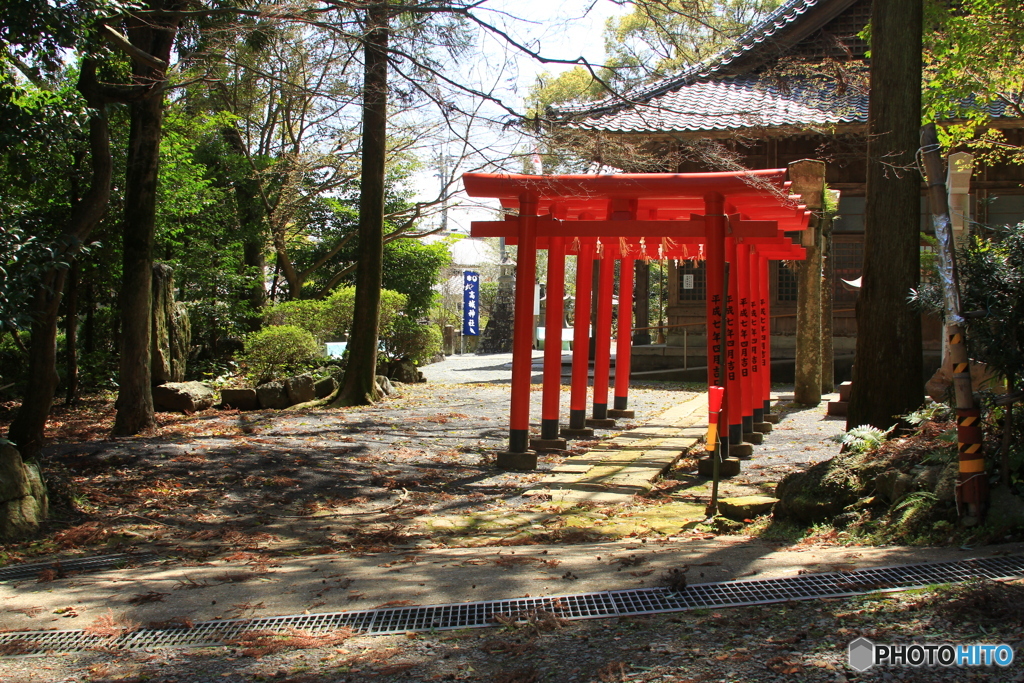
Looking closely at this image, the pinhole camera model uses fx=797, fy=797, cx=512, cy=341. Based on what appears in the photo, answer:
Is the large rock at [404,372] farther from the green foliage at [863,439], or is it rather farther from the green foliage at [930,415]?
the green foliage at [930,415]

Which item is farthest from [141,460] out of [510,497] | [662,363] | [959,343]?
[662,363]

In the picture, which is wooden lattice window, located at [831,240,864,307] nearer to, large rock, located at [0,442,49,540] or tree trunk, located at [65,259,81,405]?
tree trunk, located at [65,259,81,405]

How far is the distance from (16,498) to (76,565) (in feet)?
3.54

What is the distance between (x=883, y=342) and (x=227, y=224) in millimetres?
15848

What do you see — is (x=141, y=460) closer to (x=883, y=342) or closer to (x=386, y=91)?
(x=386, y=91)

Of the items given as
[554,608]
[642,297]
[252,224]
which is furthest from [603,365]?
[642,297]

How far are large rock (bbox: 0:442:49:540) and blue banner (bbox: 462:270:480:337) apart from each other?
81.8 ft

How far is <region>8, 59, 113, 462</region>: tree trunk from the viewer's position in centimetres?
715

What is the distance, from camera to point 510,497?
23.9 feet

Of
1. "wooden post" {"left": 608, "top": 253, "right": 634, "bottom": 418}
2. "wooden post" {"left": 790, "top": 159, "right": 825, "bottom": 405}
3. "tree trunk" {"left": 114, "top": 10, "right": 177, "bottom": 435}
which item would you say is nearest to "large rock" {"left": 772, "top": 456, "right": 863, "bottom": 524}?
"wooden post" {"left": 608, "top": 253, "right": 634, "bottom": 418}

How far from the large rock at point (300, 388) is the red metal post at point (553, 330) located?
570cm

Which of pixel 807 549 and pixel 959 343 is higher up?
pixel 959 343

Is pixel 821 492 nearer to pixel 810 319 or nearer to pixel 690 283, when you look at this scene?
pixel 810 319

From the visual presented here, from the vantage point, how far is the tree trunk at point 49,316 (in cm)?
715
